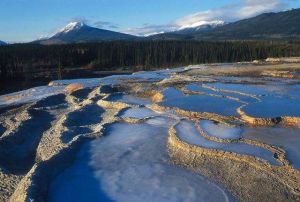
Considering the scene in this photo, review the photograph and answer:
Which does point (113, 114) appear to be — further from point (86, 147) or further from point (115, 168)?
point (115, 168)

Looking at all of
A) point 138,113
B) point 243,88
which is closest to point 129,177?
point 138,113

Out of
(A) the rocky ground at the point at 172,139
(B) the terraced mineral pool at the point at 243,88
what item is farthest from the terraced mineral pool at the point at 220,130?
(B) the terraced mineral pool at the point at 243,88

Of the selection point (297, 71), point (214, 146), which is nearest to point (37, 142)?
point (214, 146)

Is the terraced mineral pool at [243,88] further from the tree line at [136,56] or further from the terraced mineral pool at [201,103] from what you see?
the tree line at [136,56]

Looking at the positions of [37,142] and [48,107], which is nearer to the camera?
[37,142]

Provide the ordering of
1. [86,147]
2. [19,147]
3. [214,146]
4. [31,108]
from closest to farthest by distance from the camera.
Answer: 1. [214,146]
2. [86,147]
3. [19,147]
4. [31,108]

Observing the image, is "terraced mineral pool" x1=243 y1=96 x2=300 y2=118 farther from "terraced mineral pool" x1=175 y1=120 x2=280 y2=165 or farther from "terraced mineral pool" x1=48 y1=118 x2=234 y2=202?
"terraced mineral pool" x1=48 y1=118 x2=234 y2=202
